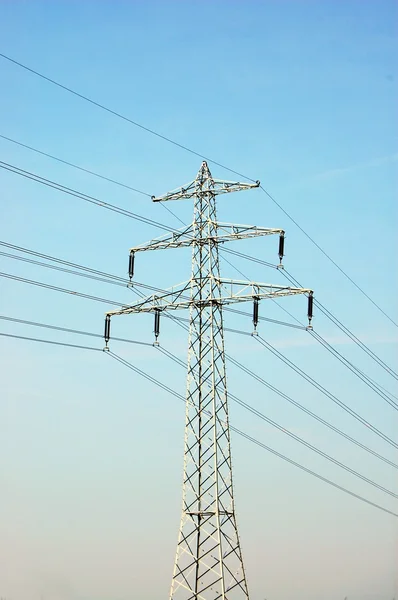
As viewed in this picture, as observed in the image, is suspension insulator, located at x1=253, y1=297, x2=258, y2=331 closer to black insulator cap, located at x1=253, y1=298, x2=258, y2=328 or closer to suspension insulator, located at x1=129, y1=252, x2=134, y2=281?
black insulator cap, located at x1=253, y1=298, x2=258, y2=328

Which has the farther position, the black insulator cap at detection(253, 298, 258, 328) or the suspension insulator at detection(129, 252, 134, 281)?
the suspension insulator at detection(129, 252, 134, 281)

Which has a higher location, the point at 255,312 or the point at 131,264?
the point at 131,264

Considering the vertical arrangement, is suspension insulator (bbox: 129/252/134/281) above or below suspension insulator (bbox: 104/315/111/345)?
above

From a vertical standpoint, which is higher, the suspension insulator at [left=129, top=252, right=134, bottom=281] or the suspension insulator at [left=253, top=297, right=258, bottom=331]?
the suspension insulator at [left=129, top=252, right=134, bottom=281]

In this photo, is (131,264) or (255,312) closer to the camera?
(255,312)

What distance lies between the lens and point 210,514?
59.5 meters

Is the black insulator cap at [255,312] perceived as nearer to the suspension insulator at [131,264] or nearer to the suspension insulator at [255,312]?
the suspension insulator at [255,312]

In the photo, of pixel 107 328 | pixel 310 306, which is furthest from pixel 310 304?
pixel 107 328

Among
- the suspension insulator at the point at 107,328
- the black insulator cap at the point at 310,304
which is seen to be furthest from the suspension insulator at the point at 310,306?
the suspension insulator at the point at 107,328

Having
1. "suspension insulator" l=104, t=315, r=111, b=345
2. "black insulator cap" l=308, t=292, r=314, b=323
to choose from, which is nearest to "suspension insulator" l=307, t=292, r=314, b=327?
"black insulator cap" l=308, t=292, r=314, b=323

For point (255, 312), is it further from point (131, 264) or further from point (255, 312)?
point (131, 264)

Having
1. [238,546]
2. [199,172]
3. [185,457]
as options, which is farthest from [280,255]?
[238,546]

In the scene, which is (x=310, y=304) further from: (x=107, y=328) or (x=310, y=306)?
→ (x=107, y=328)

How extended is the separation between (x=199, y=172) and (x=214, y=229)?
12.9 feet
